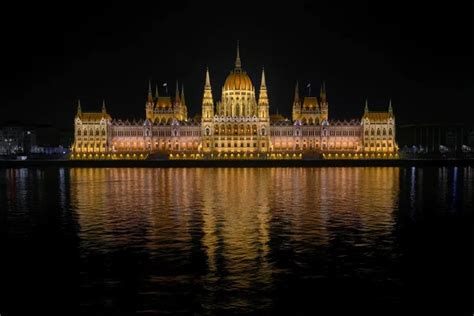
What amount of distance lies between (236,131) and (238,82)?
14.5 m

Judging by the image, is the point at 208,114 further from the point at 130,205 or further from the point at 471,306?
the point at 471,306

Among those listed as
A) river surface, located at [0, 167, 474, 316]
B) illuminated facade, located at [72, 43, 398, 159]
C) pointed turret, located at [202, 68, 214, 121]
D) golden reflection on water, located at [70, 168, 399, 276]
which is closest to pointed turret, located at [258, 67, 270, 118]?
illuminated facade, located at [72, 43, 398, 159]

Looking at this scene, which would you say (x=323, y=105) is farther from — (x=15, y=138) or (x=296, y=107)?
(x=15, y=138)

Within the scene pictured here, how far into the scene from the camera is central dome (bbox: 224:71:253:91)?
154m

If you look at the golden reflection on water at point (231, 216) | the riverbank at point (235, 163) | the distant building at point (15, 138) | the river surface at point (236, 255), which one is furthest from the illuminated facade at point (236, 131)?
the river surface at point (236, 255)

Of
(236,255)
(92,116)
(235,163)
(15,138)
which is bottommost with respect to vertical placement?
(236,255)

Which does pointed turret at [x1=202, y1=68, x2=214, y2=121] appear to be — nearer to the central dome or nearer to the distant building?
the central dome

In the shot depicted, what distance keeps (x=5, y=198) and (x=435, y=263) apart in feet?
128

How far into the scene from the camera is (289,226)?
34.0 metres

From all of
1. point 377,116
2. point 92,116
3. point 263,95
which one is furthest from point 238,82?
point 92,116

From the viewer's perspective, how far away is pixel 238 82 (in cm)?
15425

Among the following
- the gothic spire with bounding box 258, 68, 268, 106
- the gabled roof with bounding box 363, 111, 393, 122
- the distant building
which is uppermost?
the gothic spire with bounding box 258, 68, 268, 106

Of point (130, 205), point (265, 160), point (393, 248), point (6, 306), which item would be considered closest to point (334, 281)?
point (393, 248)

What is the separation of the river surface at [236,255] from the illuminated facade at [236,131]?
9839 centimetres
